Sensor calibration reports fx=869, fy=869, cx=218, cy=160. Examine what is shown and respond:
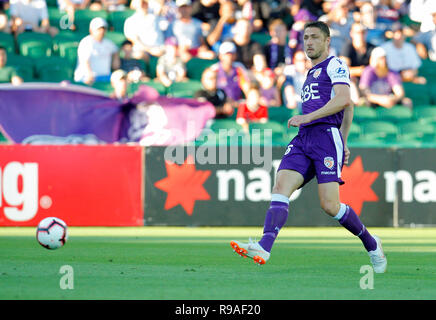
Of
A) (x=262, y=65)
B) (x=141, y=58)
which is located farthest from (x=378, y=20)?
(x=141, y=58)

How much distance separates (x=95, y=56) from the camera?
49.4ft

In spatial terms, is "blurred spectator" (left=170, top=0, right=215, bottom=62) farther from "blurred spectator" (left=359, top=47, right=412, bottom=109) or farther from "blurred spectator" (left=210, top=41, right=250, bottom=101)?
"blurred spectator" (left=359, top=47, right=412, bottom=109)

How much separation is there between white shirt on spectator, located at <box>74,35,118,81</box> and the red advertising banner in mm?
2478

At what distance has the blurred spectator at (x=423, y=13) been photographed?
1835cm

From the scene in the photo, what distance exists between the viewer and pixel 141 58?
51.1ft

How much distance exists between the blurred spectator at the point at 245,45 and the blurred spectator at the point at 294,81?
27.2 inches

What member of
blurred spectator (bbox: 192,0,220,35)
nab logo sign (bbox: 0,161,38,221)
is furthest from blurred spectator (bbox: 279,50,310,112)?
nab logo sign (bbox: 0,161,38,221)

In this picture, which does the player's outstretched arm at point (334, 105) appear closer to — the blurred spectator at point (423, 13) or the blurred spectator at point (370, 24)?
the blurred spectator at point (370, 24)

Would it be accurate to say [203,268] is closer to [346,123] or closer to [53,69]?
[346,123]

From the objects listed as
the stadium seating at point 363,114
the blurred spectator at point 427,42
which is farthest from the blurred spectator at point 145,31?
the blurred spectator at point 427,42

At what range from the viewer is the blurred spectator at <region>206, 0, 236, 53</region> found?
1656cm

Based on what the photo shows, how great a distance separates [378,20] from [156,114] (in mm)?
7158

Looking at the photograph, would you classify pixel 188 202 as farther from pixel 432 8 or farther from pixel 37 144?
pixel 432 8

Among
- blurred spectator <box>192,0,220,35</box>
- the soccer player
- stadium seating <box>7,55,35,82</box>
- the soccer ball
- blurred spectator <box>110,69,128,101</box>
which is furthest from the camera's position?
blurred spectator <box>192,0,220,35</box>
